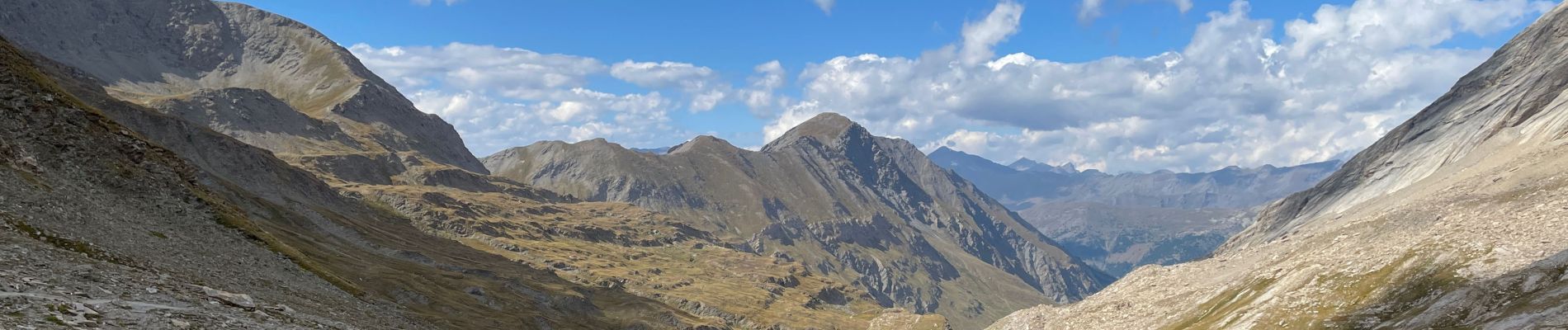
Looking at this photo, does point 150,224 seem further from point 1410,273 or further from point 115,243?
point 1410,273

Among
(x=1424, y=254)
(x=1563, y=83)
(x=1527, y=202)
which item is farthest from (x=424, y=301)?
(x=1563, y=83)

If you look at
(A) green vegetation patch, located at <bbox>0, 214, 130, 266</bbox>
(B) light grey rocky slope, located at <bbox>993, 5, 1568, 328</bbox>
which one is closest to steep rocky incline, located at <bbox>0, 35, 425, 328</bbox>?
(A) green vegetation patch, located at <bbox>0, 214, 130, 266</bbox>

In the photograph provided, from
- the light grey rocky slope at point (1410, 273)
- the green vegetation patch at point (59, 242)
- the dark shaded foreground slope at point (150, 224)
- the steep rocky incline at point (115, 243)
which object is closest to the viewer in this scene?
the steep rocky incline at point (115, 243)

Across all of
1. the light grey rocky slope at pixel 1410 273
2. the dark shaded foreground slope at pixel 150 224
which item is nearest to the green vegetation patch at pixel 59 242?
the dark shaded foreground slope at pixel 150 224

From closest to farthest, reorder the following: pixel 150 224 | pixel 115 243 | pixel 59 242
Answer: pixel 59 242 → pixel 115 243 → pixel 150 224

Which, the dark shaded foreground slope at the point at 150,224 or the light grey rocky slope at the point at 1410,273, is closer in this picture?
the dark shaded foreground slope at the point at 150,224

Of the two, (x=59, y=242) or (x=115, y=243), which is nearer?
(x=59, y=242)

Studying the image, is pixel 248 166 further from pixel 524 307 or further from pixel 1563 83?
pixel 1563 83

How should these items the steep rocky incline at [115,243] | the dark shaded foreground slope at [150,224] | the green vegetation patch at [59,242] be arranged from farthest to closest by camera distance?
the dark shaded foreground slope at [150,224] → the green vegetation patch at [59,242] → the steep rocky incline at [115,243]

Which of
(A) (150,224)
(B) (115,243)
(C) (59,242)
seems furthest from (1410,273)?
(A) (150,224)

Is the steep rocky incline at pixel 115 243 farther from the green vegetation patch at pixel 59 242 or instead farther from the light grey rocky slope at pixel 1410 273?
the light grey rocky slope at pixel 1410 273

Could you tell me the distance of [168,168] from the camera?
7356 cm

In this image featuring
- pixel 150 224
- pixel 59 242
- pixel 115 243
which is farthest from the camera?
pixel 150 224

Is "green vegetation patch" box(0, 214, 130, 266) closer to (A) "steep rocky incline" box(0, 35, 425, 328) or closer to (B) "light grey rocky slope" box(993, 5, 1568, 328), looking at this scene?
(A) "steep rocky incline" box(0, 35, 425, 328)
